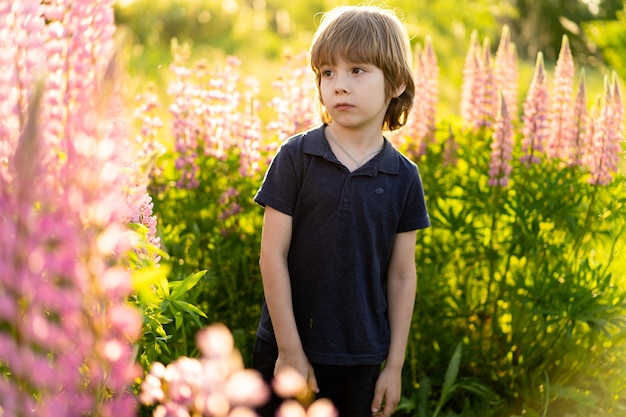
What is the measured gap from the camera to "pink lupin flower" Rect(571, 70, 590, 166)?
157 inches

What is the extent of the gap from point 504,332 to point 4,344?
3135 mm

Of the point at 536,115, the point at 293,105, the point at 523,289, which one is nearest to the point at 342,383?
the point at 523,289

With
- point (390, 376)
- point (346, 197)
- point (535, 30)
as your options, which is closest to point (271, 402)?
point (390, 376)

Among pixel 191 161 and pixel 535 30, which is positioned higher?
pixel 535 30

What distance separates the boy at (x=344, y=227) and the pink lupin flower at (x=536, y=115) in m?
1.41

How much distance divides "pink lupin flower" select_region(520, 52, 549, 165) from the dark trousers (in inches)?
65.8

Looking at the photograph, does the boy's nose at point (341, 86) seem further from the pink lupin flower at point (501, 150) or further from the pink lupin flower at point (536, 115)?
the pink lupin flower at point (536, 115)

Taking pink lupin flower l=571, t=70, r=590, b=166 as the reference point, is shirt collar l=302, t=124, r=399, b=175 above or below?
below

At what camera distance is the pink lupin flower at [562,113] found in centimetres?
407

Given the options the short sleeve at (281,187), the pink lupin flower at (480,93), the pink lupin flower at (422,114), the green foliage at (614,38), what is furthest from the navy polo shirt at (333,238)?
the green foliage at (614,38)

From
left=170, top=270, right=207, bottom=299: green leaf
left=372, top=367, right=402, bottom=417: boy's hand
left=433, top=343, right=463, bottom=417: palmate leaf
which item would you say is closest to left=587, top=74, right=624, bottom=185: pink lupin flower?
left=433, top=343, right=463, bottom=417: palmate leaf

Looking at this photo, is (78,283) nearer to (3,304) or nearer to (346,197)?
(3,304)

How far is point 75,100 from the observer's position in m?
1.48

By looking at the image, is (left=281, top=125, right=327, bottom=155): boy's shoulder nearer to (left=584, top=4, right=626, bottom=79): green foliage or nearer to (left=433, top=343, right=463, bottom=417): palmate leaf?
(left=433, top=343, right=463, bottom=417): palmate leaf
